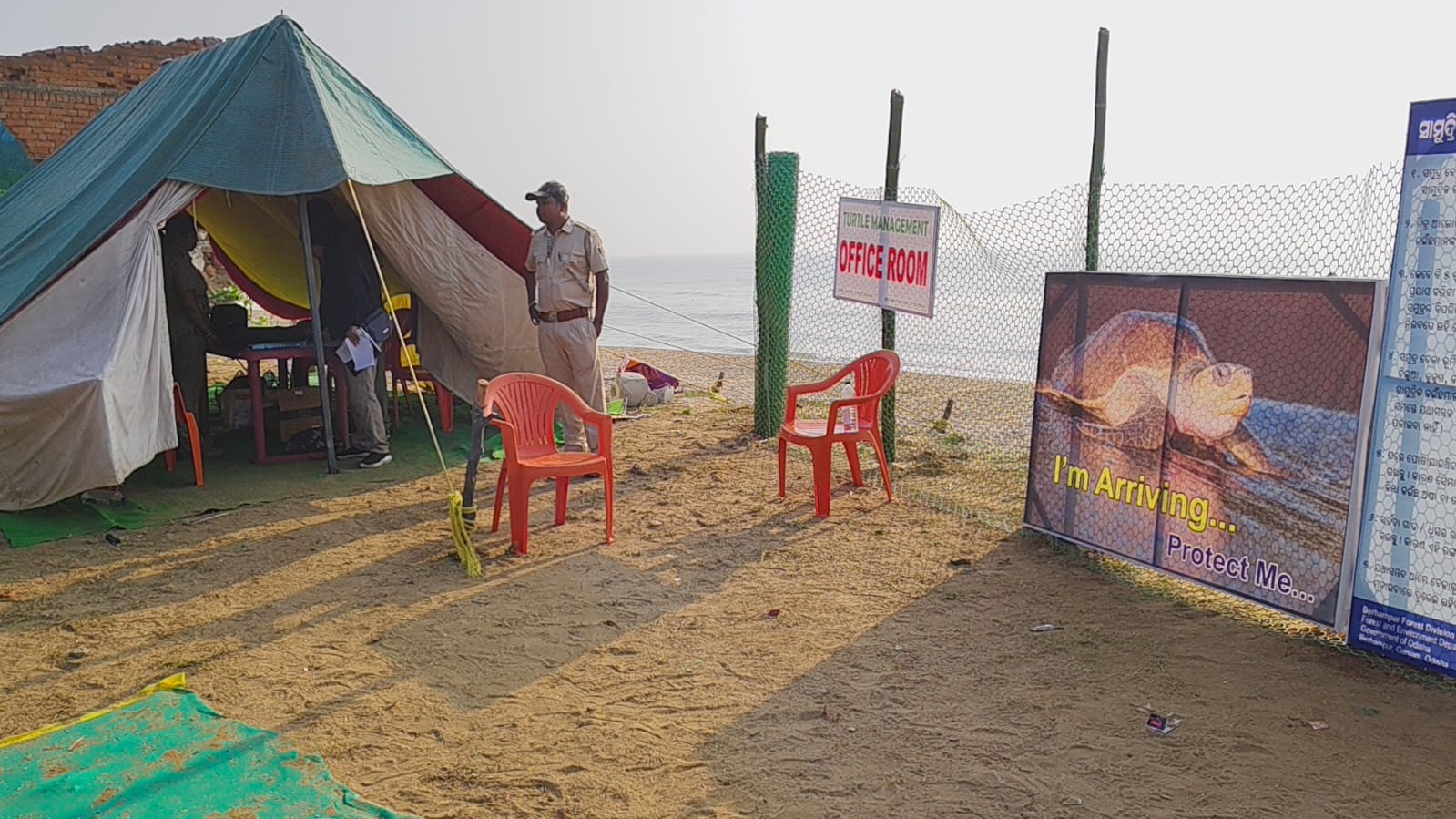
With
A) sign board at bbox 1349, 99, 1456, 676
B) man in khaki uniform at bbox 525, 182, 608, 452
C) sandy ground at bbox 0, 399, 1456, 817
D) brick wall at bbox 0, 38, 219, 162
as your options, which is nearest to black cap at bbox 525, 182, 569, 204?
man in khaki uniform at bbox 525, 182, 608, 452

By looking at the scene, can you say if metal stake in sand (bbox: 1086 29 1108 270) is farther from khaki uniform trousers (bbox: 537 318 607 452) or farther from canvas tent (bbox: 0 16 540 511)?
canvas tent (bbox: 0 16 540 511)

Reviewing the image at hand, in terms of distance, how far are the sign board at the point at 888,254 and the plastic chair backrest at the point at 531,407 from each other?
2272 millimetres

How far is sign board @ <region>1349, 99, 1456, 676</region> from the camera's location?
11.5 ft

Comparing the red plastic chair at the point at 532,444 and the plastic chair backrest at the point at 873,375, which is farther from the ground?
the plastic chair backrest at the point at 873,375

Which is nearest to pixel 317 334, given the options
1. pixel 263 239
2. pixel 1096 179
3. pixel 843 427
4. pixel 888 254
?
pixel 263 239

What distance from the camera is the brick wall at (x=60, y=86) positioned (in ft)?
45.9

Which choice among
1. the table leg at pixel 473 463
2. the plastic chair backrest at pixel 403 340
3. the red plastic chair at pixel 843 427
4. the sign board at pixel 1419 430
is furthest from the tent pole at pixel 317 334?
the sign board at pixel 1419 430

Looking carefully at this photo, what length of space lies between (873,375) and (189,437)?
171 inches

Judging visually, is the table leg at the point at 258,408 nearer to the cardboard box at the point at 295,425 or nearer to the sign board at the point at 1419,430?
the cardboard box at the point at 295,425

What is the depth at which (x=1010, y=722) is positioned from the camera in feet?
11.5

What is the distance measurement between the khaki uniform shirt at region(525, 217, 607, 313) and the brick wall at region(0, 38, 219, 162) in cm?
1105

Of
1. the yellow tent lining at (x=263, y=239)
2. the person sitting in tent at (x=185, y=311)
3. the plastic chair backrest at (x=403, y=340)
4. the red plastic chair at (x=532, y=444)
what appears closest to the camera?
the red plastic chair at (x=532, y=444)

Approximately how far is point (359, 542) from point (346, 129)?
8.84ft

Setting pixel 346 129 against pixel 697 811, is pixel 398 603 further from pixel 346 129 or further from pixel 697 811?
pixel 346 129
